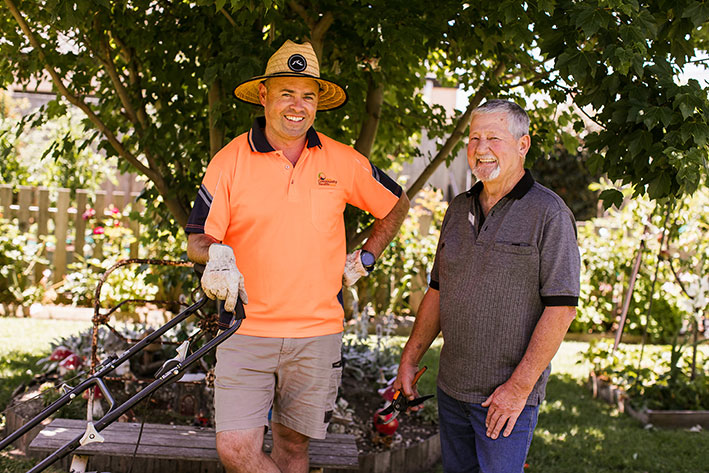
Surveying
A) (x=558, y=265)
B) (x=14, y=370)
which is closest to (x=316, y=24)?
(x=558, y=265)

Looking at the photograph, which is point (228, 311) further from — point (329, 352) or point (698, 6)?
point (698, 6)

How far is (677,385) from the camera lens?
5.77 metres

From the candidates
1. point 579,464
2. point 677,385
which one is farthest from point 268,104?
point 677,385

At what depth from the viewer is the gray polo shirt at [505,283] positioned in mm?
2432

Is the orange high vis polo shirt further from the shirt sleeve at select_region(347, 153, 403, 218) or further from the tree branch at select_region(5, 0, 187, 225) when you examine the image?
the tree branch at select_region(5, 0, 187, 225)

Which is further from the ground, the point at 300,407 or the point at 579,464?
the point at 300,407

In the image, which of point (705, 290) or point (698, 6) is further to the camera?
point (705, 290)

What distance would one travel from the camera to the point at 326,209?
116 inches

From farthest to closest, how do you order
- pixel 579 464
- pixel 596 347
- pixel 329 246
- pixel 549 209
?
pixel 596 347
pixel 579 464
pixel 329 246
pixel 549 209

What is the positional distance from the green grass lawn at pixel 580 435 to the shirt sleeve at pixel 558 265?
244 centimetres

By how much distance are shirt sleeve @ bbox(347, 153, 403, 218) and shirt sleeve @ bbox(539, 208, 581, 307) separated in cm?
94

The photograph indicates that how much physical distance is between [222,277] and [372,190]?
95cm

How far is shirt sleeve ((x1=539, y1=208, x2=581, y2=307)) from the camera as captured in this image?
240 cm

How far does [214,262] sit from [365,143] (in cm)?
238
